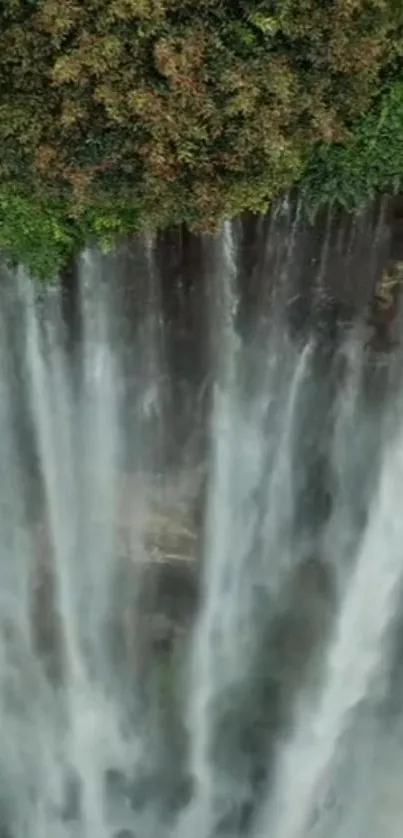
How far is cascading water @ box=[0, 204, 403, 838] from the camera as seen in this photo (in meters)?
6.32

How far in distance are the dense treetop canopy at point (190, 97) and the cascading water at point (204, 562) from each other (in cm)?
77

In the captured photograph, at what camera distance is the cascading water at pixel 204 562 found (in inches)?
249

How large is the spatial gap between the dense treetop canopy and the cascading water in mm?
775

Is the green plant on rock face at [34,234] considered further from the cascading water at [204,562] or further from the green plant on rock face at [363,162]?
the green plant on rock face at [363,162]

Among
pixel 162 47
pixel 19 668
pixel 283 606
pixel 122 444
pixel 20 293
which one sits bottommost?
pixel 19 668

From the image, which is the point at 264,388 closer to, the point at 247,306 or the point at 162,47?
the point at 247,306

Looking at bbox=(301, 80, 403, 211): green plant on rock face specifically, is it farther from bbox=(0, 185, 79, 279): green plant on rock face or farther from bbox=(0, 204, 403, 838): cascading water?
bbox=(0, 185, 79, 279): green plant on rock face

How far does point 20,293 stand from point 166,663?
3.03 meters

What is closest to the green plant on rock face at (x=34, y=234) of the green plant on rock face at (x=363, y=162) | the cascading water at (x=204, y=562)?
the cascading water at (x=204, y=562)

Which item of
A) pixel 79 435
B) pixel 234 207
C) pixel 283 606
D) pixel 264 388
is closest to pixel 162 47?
pixel 234 207

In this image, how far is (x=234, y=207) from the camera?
5.13 meters

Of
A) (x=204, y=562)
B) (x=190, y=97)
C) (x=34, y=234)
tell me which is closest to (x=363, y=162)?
(x=190, y=97)

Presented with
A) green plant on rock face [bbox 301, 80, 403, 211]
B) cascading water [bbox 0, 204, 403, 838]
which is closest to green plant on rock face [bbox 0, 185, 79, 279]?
cascading water [bbox 0, 204, 403, 838]

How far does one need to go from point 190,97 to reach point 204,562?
349cm
